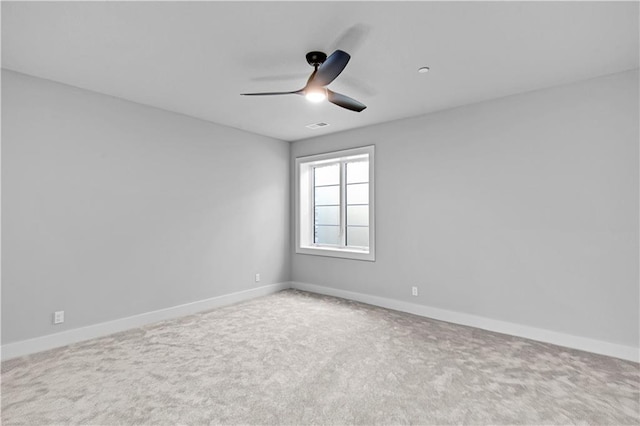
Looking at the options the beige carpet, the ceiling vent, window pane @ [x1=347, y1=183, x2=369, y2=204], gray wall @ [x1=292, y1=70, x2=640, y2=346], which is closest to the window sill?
gray wall @ [x1=292, y1=70, x2=640, y2=346]

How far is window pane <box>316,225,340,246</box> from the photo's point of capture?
17.7ft

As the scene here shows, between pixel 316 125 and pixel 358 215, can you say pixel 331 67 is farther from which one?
pixel 358 215

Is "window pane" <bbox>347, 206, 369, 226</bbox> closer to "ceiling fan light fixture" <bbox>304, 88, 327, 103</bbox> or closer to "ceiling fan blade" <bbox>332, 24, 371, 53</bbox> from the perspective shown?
"ceiling fan light fixture" <bbox>304, 88, 327, 103</bbox>

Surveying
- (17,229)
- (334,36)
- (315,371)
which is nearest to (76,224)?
(17,229)

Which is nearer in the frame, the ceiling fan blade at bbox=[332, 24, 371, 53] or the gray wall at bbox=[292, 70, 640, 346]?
the ceiling fan blade at bbox=[332, 24, 371, 53]

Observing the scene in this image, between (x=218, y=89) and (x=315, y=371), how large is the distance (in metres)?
2.85

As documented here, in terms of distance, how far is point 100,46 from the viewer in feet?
8.26

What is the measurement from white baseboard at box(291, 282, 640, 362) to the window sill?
21.0 inches

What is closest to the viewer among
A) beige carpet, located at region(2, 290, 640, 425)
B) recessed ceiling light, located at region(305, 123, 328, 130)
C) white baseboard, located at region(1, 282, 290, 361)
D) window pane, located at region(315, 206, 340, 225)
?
beige carpet, located at region(2, 290, 640, 425)

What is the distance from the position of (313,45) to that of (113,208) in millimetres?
2767

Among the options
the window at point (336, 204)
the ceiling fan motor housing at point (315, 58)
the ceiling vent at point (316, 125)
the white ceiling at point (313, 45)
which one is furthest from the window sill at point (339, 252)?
the ceiling fan motor housing at point (315, 58)

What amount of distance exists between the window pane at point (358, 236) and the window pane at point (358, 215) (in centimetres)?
8

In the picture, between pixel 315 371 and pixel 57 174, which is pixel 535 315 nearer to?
pixel 315 371

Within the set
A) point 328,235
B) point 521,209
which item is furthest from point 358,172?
point 521,209
